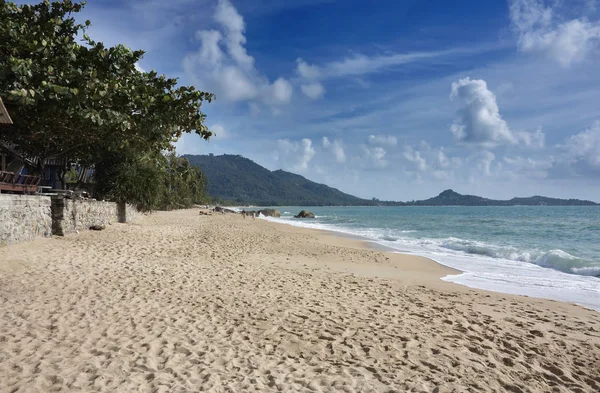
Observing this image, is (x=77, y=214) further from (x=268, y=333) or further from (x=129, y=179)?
(x=268, y=333)

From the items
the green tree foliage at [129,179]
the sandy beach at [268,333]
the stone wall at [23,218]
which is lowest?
the sandy beach at [268,333]

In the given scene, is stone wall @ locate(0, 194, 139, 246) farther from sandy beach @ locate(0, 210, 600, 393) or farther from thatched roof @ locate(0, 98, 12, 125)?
thatched roof @ locate(0, 98, 12, 125)

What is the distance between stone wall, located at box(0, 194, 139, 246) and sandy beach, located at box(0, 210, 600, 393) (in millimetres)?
1632

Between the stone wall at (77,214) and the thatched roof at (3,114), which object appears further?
the stone wall at (77,214)

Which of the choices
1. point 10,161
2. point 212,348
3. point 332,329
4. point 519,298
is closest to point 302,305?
point 332,329

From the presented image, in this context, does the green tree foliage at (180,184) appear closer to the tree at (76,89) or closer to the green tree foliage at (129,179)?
the green tree foliage at (129,179)

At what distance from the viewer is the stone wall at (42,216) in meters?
10.5

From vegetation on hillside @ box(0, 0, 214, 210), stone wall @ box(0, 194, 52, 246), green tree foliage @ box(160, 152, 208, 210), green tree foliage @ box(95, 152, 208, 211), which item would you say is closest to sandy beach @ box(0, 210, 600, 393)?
stone wall @ box(0, 194, 52, 246)

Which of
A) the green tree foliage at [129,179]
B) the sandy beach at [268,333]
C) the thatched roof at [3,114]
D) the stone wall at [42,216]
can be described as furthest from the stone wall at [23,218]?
the green tree foliage at [129,179]

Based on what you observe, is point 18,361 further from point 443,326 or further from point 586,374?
point 586,374

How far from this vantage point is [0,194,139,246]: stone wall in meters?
10.5

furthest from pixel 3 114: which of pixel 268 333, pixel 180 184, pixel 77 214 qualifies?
pixel 180 184

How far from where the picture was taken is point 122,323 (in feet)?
18.0

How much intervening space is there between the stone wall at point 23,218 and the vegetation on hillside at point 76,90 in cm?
225
